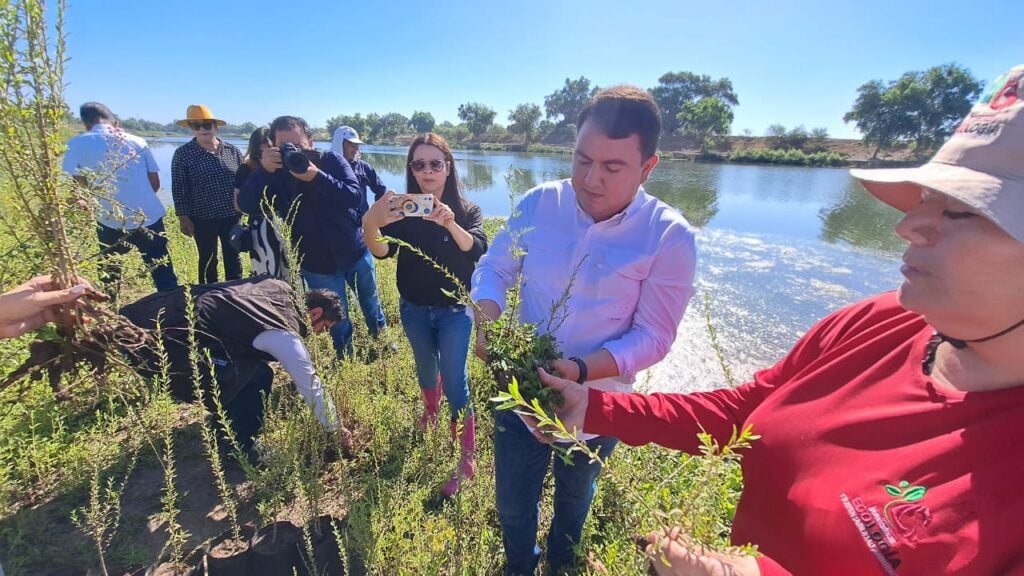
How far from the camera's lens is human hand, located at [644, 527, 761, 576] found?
2.74ft

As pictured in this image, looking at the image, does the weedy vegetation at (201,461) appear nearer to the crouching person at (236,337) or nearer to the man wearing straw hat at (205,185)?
the crouching person at (236,337)

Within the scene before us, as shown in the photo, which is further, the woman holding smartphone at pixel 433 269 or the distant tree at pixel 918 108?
the distant tree at pixel 918 108

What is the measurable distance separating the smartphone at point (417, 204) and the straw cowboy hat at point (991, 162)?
235 cm

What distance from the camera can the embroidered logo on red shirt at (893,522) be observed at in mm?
803

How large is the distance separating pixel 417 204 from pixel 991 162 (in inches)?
99.3

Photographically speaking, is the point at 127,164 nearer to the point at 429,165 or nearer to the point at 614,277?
the point at 429,165

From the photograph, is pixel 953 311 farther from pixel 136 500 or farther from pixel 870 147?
pixel 870 147

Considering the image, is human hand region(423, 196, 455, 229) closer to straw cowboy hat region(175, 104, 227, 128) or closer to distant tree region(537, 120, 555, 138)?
straw cowboy hat region(175, 104, 227, 128)

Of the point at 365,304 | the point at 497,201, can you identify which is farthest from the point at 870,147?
the point at 365,304

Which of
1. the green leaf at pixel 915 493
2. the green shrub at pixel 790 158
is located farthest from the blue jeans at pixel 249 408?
the green shrub at pixel 790 158

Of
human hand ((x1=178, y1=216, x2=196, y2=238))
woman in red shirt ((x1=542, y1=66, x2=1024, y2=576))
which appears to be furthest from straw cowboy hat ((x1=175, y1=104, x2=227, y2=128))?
woman in red shirt ((x1=542, y1=66, x2=1024, y2=576))

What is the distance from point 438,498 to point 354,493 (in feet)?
1.71

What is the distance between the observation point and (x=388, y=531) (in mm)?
2334

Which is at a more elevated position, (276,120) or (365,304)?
(276,120)
